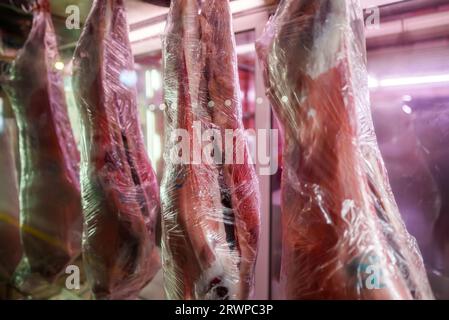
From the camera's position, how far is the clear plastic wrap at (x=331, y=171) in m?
0.71

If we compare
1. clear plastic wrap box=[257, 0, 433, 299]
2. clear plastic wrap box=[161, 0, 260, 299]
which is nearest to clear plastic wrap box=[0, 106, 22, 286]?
clear plastic wrap box=[161, 0, 260, 299]

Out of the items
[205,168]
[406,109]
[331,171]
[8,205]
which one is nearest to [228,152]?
[205,168]

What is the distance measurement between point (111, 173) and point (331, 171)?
1.70 feet

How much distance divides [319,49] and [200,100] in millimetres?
282

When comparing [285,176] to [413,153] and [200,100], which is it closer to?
[200,100]

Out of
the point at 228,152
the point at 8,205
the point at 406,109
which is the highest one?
the point at 406,109

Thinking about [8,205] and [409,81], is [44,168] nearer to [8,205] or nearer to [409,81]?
[8,205]

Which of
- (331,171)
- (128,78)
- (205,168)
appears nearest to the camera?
(331,171)

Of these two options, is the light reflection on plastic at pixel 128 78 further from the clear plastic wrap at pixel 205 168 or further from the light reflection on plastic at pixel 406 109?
the light reflection on plastic at pixel 406 109

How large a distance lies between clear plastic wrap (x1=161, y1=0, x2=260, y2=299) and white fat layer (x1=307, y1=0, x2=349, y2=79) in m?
0.22

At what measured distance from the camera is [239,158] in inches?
37.4

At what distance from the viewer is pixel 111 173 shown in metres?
1.00
